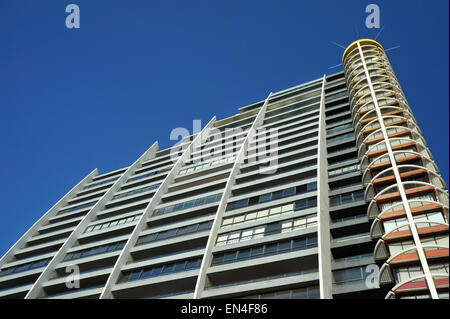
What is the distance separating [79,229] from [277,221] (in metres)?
27.9

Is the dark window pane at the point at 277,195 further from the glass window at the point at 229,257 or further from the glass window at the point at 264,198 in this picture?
the glass window at the point at 229,257

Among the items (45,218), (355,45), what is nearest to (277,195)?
(45,218)

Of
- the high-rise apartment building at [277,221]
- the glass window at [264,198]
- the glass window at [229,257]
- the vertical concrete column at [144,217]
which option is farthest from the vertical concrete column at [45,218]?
the glass window at [264,198]

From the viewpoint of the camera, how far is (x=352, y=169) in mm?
42250

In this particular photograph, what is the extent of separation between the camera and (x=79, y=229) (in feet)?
168

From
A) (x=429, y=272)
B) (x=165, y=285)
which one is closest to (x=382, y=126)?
(x=429, y=272)

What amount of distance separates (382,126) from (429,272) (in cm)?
2087

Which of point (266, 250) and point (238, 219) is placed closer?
point (266, 250)

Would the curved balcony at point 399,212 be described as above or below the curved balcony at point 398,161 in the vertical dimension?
below

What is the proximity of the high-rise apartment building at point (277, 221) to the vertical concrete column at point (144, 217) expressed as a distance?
0.14 metres

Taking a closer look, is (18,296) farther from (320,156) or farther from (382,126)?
(382,126)

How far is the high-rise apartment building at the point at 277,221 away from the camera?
97.0 feet

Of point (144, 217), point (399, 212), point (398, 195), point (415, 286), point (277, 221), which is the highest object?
point (144, 217)

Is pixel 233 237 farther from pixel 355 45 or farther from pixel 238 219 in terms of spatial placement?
pixel 355 45
